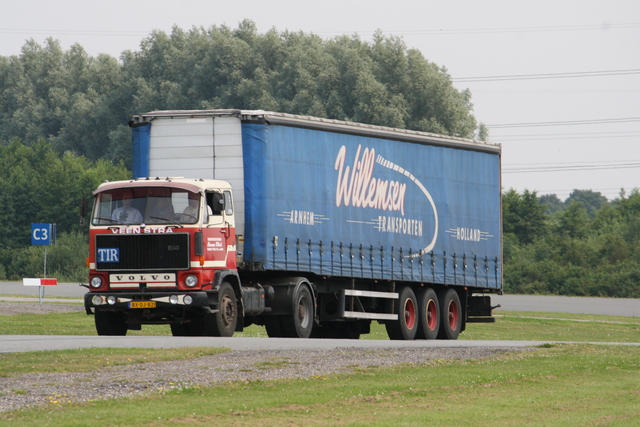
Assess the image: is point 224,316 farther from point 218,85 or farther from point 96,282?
point 218,85

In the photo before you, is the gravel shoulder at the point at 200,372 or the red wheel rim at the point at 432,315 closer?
the gravel shoulder at the point at 200,372

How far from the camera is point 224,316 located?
72.1 ft

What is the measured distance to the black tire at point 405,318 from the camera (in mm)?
26516

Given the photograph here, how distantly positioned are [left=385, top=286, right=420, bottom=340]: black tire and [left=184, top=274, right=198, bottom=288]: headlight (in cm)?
655

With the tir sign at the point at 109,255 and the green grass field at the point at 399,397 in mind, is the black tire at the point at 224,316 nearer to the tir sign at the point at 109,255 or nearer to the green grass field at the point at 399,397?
the tir sign at the point at 109,255

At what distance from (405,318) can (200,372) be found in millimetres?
12427

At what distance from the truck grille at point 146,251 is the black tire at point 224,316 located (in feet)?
3.35

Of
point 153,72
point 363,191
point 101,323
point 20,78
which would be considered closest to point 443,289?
point 363,191

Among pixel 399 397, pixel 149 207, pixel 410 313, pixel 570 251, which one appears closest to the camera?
pixel 399 397

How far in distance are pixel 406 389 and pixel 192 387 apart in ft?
8.39

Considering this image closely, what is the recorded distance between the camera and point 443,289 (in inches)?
1113

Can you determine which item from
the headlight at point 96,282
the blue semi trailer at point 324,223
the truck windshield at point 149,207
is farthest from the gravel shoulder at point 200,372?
the headlight at point 96,282

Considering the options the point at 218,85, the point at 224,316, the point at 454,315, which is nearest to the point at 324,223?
the point at 224,316

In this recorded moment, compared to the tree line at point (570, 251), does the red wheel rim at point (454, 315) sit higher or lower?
lower
